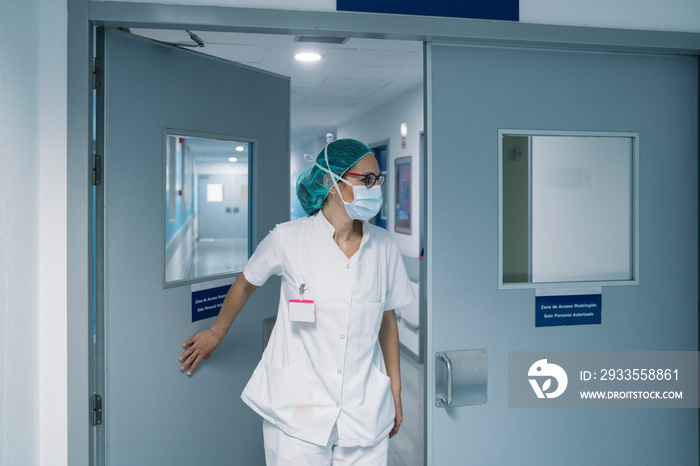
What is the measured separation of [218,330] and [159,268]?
1.04 ft

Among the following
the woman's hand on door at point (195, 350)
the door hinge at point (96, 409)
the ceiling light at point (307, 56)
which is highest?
the ceiling light at point (307, 56)

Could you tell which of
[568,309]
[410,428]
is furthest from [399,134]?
[568,309]

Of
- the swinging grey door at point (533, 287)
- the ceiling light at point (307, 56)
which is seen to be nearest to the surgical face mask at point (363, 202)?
the swinging grey door at point (533, 287)

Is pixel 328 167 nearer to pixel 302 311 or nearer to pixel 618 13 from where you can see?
pixel 302 311

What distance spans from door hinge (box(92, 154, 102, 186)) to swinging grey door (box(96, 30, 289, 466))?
0.07 feet

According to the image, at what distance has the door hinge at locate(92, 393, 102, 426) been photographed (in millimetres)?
1700

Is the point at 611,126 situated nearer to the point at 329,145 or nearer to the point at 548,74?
the point at 548,74

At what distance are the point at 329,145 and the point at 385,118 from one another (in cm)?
467

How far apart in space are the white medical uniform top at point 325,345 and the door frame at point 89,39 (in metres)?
0.50

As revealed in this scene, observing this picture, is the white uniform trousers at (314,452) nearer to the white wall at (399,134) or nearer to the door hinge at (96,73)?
the door hinge at (96,73)

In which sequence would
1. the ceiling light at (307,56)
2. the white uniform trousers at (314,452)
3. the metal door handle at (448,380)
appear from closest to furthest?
1. the white uniform trousers at (314,452)
2. the metal door handle at (448,380)
3. the ceiling light at (307,56)

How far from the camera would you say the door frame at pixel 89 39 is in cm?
160

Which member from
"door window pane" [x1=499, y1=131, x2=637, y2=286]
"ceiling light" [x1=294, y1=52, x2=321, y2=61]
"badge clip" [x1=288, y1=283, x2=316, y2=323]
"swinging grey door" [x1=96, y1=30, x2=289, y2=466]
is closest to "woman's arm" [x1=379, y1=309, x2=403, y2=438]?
"badge clip" [x1=288, y1=283, x2=316, y2=323]

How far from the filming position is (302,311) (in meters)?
1.57
